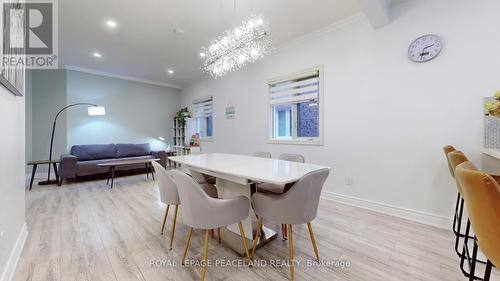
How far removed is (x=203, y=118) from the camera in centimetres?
620

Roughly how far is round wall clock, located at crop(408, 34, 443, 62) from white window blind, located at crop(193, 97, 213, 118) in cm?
447

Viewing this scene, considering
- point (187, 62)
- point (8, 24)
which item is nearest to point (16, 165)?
point (8, 24)

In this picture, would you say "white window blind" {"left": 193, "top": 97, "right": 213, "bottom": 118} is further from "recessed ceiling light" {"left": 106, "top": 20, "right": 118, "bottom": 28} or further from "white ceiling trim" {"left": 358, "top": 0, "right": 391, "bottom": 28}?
"white ceiling trim" {"left": 358, "top": 0, "right": 391, "bottom": 28}

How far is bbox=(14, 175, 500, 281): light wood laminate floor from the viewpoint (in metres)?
1.56

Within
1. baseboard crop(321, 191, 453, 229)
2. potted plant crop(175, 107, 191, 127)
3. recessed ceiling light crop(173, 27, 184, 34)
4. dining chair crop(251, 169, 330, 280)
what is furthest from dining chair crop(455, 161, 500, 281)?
potted plant crop(175, 107, 191, 127)

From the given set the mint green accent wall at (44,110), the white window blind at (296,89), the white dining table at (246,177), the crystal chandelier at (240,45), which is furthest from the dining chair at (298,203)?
the mint green accent wall at (44,110)

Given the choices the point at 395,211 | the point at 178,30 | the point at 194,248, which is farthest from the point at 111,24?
the point at 395,211

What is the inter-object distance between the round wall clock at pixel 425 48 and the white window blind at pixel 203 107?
14.7ft

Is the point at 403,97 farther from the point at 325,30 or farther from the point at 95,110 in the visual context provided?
the point at 95,110

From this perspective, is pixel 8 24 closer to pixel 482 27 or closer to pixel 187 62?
pixel 187 62

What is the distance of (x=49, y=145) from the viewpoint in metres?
4.96

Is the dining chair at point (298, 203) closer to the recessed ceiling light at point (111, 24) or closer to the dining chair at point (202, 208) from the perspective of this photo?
the dining chair at point (202, 208)

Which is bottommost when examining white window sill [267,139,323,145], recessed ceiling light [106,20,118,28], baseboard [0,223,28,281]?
baseboard [0,223,28,281]

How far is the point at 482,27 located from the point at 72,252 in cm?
466
